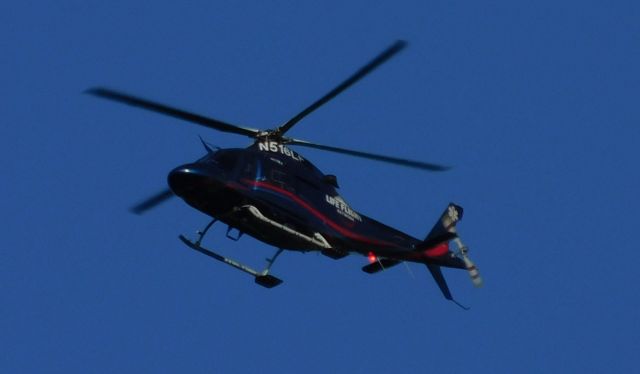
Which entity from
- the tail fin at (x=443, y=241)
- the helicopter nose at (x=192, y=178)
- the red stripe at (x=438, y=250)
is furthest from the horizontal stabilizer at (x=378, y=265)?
the helicopter nose at (x=192, y=178)

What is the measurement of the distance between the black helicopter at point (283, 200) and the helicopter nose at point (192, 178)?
2cm

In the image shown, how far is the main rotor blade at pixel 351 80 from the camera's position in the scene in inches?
836

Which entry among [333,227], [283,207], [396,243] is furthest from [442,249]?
[283,207]

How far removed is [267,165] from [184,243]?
8.00 feet

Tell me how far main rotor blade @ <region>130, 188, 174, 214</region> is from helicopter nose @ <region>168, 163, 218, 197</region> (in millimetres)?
2219

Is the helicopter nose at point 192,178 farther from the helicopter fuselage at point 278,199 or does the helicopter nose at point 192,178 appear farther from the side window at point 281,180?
the side window at point 281,180

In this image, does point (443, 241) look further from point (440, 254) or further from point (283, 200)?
point (283, 200)

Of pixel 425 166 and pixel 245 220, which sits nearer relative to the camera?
pixel 245 220

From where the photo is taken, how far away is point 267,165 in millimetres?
23203

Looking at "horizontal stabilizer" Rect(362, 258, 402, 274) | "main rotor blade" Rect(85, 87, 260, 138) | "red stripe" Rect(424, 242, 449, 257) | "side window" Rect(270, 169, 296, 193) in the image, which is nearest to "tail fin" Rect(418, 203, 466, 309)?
"red stripe" Rect(424, 242, 449, 257)

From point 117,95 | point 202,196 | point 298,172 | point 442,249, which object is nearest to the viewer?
point 117,95

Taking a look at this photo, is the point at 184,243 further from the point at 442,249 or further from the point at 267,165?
the point at 442,249

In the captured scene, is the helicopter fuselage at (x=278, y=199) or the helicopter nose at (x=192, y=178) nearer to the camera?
the helicopter nose at (x=192, y=178)

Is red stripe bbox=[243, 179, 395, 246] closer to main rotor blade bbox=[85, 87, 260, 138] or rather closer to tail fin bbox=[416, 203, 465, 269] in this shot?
tail fin bbox=[416, 203, 465, 269]
